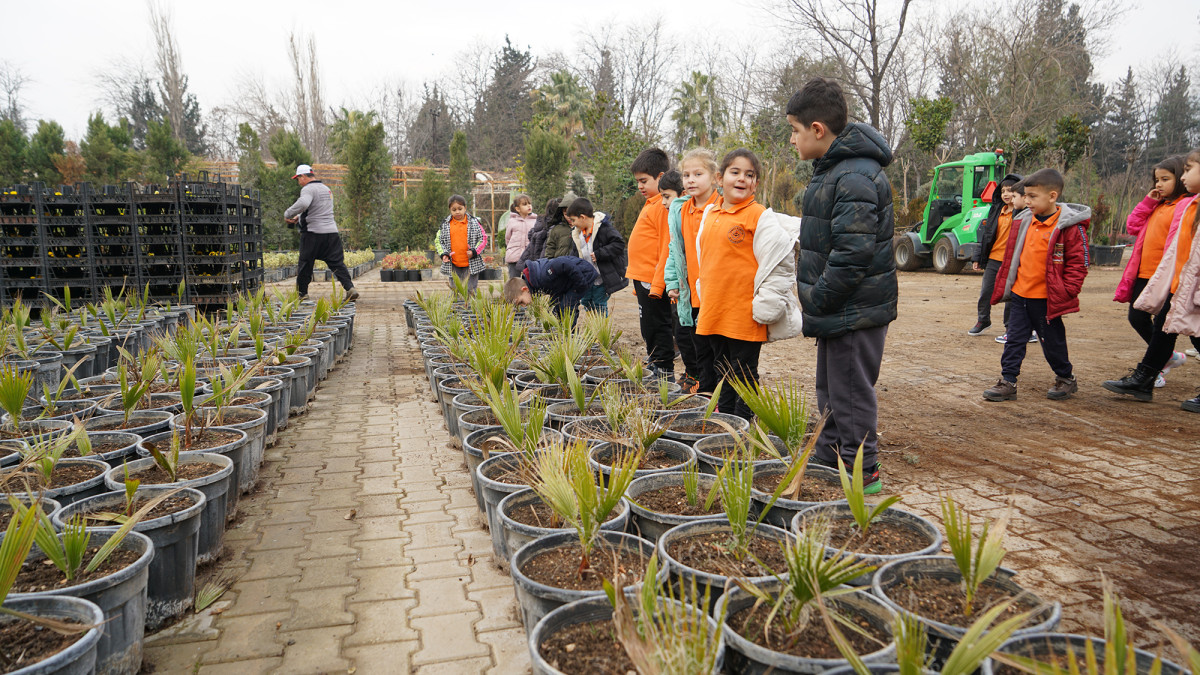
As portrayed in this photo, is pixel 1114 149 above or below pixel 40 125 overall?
above

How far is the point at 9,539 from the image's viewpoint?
5.88ft

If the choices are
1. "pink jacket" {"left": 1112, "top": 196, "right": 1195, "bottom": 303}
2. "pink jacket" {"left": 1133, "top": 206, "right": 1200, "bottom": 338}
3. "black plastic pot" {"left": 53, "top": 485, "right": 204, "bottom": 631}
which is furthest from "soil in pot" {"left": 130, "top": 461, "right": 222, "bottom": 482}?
"pink jacket" {"left": 1112, "top": 196, "right": 1195, "bottom": 303}

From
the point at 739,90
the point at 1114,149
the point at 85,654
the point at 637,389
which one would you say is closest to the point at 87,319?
the point at 637,389

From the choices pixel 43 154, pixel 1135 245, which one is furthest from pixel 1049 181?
pixel 43 154

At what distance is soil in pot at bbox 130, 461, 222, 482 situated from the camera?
2951 mm

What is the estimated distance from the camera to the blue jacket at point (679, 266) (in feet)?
14.9

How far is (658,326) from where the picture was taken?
18.4 feet

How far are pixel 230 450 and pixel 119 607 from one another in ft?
4.12

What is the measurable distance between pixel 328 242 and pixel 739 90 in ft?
93.2

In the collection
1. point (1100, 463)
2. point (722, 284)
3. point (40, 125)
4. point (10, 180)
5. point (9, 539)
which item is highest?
point (40, 125)

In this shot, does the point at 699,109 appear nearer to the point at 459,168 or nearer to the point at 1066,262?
the point at 459,168

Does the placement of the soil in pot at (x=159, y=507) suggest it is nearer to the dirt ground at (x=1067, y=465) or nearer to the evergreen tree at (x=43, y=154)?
the dirt ground at (x=1067, y=465)

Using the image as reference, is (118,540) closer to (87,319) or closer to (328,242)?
(87,319)

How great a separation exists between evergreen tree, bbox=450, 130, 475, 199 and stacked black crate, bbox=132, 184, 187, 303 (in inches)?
488
